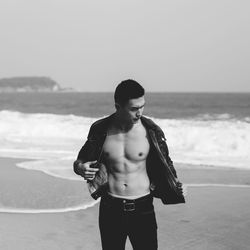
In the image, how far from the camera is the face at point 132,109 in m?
3.13

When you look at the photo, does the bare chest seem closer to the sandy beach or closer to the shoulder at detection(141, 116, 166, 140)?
the shoulder at detection(141, 116, 166, 140)

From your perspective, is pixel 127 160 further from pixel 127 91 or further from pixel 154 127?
pixel 127 91

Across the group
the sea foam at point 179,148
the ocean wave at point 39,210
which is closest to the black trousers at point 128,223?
the ocean wave at point 39,210

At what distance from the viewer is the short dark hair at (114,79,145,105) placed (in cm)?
314

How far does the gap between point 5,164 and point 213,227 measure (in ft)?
21.1

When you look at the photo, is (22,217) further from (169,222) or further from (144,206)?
(144,206)

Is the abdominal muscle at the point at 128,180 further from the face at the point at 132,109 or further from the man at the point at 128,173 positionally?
the face at the point at 132,109

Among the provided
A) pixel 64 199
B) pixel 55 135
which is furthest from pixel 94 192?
pixel 55 135

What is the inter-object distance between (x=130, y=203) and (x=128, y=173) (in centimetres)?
20

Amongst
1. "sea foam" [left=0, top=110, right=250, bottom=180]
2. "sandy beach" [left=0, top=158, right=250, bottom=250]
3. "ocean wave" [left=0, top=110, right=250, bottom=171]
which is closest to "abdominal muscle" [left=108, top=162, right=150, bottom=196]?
"sandy beach" [left=0, top=158, right=250, bottom=250]

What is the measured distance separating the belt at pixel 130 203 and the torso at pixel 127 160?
0.04m

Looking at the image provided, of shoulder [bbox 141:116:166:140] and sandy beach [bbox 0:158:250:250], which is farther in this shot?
sandy beach [bbox 0:158:250:250]

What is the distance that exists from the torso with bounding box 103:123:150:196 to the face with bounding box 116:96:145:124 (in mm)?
138

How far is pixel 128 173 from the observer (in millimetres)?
3320
